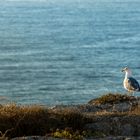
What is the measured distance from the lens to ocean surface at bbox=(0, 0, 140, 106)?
42.2 m

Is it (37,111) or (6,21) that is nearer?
(37,111)

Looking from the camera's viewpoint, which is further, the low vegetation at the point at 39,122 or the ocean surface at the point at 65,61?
the ocean surface at the point at 65,61

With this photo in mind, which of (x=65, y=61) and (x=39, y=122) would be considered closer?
(x=39, y=122)

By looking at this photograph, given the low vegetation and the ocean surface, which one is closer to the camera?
the low vegetation

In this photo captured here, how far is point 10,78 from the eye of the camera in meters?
48.0

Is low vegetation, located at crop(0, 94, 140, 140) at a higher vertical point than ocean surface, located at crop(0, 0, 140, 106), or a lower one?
lower

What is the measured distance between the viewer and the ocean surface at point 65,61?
139 feet

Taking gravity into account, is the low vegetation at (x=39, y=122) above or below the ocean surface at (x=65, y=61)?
below

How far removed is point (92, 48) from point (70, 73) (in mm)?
15542

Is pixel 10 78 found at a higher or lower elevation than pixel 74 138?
higher

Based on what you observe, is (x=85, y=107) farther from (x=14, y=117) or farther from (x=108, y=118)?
(x=14, y=117)

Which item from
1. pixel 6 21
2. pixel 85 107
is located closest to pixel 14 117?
pixel 85 107

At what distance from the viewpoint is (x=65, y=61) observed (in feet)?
186

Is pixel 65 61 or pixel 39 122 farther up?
pixel 65 61
